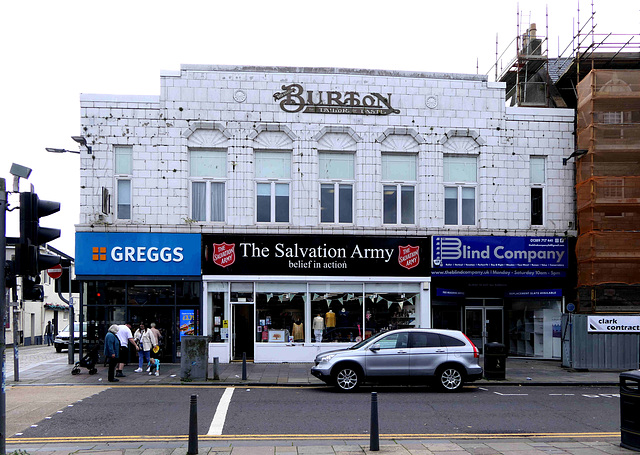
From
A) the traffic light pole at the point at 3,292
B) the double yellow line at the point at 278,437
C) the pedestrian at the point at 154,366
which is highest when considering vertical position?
the traffic light pole at the point at 3,292

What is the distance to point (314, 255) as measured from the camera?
2245 centimetres

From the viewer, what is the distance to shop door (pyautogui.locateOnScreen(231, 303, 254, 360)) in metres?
22.7

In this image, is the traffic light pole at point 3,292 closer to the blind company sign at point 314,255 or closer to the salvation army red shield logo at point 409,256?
the blind company sign at point 314,255

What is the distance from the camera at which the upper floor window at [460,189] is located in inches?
923

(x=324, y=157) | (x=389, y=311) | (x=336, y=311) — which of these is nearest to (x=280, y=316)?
(x=336, y=311)

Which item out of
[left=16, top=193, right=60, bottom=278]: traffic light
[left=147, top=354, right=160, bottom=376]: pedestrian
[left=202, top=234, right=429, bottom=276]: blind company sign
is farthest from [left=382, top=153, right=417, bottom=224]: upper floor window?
[left=16, top=193, right=60, bottom=278]: traffic light

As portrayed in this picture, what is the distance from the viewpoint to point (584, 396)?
614 inches

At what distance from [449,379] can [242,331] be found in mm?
9313

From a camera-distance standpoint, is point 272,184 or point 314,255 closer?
point 314,255

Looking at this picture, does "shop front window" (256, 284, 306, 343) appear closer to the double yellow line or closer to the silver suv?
the silver suv

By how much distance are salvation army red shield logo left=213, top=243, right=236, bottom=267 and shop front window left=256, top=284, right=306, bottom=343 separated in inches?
62.3

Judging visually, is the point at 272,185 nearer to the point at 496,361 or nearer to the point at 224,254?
the point at 224,254

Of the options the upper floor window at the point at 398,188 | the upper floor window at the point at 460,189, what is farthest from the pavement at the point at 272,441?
the upper floor window at the point at 398,188

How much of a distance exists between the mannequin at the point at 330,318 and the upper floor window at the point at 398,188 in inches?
151
